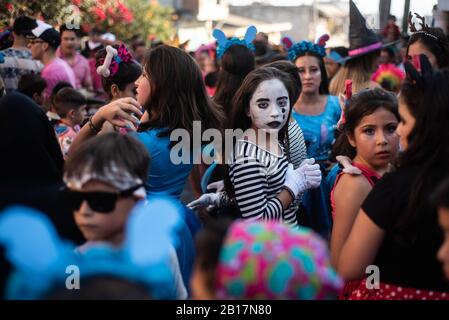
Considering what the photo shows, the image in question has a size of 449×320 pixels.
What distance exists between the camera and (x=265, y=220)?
3.75 m

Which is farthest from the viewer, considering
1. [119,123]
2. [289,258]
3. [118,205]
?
[119,123]

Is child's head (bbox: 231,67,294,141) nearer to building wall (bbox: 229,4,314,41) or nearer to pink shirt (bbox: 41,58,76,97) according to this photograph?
pink shirt (bbox: 41,58,76,97)

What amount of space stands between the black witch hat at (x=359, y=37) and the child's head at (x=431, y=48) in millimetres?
1587

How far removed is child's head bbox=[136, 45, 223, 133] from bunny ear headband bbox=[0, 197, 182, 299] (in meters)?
1.92

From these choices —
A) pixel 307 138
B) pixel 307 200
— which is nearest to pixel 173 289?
pixel 307 200

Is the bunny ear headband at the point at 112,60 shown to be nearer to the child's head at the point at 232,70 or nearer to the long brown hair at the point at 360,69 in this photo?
the child's head at the point at 232,70

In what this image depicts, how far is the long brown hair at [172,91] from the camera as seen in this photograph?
393 cm

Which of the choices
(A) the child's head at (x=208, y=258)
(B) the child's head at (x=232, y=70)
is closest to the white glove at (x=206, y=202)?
(B) the child's head at (x=232, y=70)

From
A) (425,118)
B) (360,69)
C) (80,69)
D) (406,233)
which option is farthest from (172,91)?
(80,69)

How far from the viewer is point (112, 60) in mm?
4621

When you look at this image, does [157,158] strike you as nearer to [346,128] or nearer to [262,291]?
[346,128]

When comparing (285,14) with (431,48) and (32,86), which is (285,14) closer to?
(32,86)

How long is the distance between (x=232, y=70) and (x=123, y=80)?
106 centimetres
